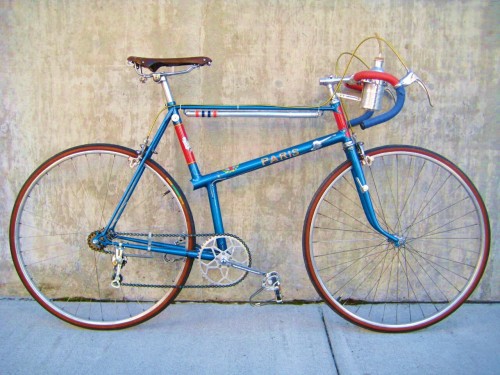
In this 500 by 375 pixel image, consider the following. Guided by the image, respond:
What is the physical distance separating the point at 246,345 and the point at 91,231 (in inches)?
51.2

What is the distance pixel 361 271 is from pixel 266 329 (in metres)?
0.80

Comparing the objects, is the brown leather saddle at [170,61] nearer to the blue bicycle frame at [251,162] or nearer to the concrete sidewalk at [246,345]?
the blue bicycle frame at [251,162]

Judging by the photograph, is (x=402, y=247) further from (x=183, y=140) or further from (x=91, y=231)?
(x=91, y=231)

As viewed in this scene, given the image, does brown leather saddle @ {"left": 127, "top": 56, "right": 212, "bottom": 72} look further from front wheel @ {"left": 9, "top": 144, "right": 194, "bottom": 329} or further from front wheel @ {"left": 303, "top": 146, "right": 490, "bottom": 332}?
front wheel @ {"left": 303, "top": 146, "right": 490, "bottom": 332}

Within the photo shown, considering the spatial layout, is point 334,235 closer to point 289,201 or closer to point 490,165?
point 289,201

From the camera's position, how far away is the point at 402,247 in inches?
127

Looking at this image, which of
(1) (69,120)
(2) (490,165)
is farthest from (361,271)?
(1) (69,120)

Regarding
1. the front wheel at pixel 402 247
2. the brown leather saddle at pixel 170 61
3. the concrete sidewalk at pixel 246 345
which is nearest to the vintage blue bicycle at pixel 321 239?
the front wheel at pixel 402 247

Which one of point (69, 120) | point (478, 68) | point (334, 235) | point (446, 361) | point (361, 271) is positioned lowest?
point (446, 361)

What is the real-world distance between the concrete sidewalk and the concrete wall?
57 centimetres

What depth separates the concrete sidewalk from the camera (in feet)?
8.97

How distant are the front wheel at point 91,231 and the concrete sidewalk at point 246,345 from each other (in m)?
0.21

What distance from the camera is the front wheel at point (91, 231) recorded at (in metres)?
3.30

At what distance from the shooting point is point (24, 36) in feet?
10.5
